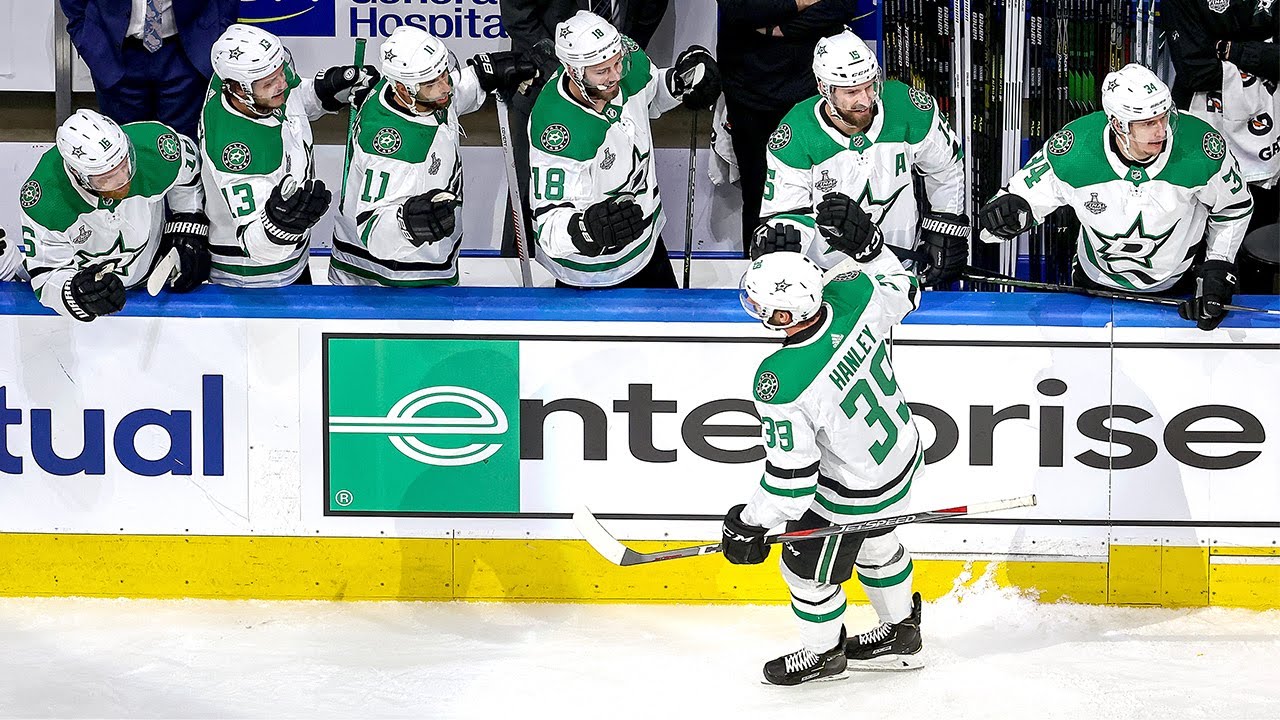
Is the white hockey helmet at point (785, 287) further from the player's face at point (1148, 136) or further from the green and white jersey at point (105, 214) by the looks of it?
the green and white jersey at point (105, 214)

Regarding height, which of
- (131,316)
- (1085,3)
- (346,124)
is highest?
(1085,3)

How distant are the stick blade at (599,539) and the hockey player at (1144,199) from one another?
1553 mm

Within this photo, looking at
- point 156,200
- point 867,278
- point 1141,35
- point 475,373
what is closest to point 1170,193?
point 867,278

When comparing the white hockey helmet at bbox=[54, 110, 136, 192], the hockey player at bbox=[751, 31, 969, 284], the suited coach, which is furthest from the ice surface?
the suited coach

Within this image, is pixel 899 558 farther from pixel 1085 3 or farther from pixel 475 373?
pixel 1085 3

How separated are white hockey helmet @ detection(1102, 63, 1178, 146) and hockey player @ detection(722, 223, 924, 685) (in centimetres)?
85

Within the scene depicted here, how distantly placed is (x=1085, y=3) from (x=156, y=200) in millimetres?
3648

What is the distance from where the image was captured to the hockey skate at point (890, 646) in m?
4.26

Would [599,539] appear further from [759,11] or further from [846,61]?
[759,11]

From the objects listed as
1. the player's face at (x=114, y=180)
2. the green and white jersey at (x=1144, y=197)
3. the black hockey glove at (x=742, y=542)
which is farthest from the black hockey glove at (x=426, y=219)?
the green and white jersey at (x=1144, y=197)

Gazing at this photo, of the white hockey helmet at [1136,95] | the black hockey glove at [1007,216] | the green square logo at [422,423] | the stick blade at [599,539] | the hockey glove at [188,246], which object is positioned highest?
the white hockey helmet at [1136,95]

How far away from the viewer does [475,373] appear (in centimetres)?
468

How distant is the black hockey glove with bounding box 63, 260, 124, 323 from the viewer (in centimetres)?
455

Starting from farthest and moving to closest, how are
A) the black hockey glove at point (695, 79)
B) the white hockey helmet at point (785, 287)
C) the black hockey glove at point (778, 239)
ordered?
the black hockey glove at point (695, 79) < the black hockey glove at point (778, 239) < the white hockey helmet at point (785, 287)
